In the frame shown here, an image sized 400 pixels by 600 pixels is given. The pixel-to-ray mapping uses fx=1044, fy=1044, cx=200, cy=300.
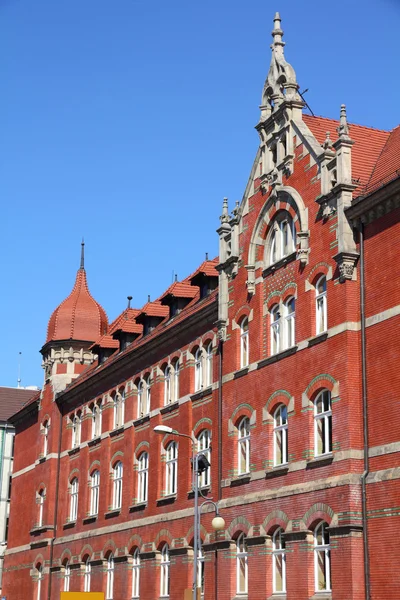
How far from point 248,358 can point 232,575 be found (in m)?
6.96

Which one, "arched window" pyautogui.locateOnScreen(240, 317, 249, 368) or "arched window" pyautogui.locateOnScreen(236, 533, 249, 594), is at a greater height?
"arched window" pyautogui.locateOnScreen(240, 317, 249, 368)

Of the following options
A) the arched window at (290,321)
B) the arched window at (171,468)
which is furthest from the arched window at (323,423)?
the arched window at (171,468)

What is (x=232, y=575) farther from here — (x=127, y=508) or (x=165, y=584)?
(x=127, y=508)

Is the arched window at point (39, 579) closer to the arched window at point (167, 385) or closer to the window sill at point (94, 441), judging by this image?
the window sill at point (94, 441)

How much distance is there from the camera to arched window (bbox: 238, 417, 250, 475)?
111 feet

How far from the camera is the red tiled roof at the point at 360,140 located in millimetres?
31781

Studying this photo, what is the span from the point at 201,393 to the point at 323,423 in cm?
908

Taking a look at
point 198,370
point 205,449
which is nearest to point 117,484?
point 198,370

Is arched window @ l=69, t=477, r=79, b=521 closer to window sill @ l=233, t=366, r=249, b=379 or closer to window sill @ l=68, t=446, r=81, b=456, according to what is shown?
window sill @ l=68, t=446, r=81, b=456

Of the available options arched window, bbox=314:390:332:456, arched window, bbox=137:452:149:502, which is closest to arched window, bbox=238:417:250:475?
arched window, bbox=314:390:332:456

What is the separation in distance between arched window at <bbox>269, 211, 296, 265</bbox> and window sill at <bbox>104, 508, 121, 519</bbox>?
1605 cm

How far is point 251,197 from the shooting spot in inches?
1396

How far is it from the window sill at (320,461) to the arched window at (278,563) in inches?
102

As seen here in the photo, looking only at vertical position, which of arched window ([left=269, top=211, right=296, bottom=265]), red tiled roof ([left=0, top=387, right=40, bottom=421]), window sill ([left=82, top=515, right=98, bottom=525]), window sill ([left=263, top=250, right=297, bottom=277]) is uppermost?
red tiled roof ([left=0, top=387, right=40, bottom=421])
